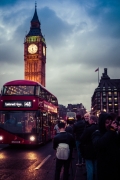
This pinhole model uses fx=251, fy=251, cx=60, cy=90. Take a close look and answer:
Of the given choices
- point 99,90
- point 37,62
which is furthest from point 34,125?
point 99,90

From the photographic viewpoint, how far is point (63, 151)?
263 inches

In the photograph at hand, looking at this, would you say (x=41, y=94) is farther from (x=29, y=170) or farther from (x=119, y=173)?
(x=119, y=173)

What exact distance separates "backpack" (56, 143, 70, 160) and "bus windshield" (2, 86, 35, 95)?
1048cm

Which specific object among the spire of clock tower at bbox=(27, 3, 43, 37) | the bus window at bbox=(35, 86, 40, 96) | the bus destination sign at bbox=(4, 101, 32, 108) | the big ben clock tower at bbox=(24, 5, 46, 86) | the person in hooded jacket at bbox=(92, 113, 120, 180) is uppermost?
the spire of clock tower at bbox=(27, 3, 43, 37)

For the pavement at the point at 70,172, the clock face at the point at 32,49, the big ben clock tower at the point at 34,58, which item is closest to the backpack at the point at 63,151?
the pavement at the point at 70,172

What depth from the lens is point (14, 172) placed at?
924 centimetres

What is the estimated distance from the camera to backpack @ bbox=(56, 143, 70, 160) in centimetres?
664

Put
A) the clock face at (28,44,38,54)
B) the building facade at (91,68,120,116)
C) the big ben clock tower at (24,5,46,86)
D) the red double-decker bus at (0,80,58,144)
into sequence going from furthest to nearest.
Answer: the building facade at (91,68,120,116) < the clock face at (28,44,38,54) < the big ben clock tower at (24,5,46,86) < the red double-decker bus at (0,80,58,144)

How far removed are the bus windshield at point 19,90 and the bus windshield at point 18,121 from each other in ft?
4.34

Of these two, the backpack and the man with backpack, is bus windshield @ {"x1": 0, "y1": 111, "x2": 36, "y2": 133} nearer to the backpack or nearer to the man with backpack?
the man with backpack

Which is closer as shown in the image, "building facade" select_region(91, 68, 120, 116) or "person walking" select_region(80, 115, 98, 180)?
"person walking" select_region(80, 115, 98, 180)

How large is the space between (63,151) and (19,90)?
1105 centimetres

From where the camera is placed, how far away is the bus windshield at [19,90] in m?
17.0

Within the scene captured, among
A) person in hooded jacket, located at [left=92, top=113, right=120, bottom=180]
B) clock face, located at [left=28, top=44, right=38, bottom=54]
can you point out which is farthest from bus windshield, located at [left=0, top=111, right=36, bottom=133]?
clock face, located at [left=28, top=44, right=38, bottom=54]
